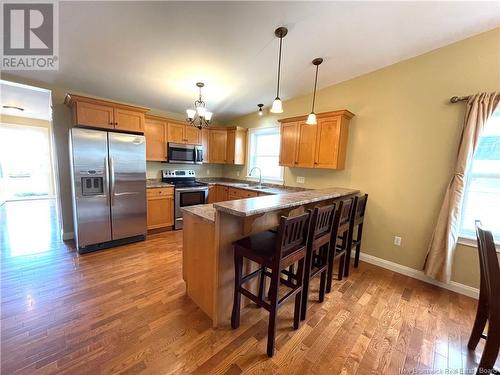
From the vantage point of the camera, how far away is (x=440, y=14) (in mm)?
2023

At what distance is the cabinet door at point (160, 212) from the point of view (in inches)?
150

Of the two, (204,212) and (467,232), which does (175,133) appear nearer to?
(204,212)

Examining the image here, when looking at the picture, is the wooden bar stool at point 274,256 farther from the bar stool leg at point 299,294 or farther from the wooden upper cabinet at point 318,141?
the wooden upper cabinet at point 318,141

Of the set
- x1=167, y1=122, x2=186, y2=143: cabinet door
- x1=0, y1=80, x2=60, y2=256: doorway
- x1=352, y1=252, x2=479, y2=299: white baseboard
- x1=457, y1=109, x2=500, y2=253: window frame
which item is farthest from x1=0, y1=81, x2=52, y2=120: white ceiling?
x1=457, y1=109, x2=500, y2=253: window frame

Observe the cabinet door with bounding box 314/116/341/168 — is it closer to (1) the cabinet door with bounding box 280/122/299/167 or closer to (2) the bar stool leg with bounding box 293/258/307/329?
(1) the cabinet door with bounding box 280/122/299/167

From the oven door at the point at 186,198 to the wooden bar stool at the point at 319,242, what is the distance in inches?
112

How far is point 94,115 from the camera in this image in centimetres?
296

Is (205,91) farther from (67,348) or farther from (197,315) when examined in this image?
(67,348)

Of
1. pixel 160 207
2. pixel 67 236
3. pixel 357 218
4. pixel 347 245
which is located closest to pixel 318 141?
pixel 357 218

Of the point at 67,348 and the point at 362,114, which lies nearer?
the point at 67,348

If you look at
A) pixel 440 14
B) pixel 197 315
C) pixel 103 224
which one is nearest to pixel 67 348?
pixel 197 315

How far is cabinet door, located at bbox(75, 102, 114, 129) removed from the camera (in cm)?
286

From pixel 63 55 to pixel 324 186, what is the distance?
13.1ft

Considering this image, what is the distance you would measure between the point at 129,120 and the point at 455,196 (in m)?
4.52
